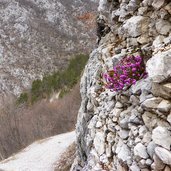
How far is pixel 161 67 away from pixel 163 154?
165 cm

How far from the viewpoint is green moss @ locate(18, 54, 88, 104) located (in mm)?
53281

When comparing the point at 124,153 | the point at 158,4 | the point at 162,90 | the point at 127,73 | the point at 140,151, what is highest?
the point at 158,4

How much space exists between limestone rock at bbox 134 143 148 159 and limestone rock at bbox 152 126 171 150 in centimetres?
45

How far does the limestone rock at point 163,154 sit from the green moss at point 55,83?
151ft

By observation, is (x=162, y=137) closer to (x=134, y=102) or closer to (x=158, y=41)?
(x=134, y=102)

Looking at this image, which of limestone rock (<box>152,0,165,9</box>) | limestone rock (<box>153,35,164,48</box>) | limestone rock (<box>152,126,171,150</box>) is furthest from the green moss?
limestone rock (<box>152,126,171,150</box>)

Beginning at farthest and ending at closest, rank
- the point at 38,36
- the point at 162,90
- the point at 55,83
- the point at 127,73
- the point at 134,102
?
1. the point at 38,36
2. the point at 55,83
3. the point at 127,73
4. the point at 134,102
5. the point at 162,90

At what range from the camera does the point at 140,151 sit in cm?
730

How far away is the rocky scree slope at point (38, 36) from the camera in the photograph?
58062mm

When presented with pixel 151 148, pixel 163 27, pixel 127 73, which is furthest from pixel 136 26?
pixel 151 148

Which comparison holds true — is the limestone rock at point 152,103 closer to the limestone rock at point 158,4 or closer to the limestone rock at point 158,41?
the limestone rock at point 158,41

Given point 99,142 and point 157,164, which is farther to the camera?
point 99,142

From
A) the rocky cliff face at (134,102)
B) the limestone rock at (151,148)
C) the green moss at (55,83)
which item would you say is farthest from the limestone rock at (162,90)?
the green moss at (55,83)

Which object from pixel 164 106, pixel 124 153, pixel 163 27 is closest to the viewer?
pixel 164 106
